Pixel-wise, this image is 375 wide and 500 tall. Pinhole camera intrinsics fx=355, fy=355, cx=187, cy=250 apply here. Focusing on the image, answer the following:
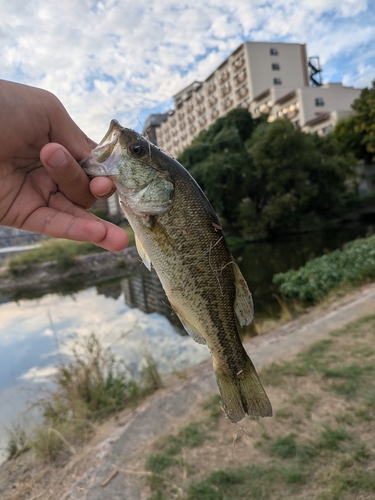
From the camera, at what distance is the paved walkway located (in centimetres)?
358

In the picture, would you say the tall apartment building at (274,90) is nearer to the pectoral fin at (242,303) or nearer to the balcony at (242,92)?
the balcony at (242,92)

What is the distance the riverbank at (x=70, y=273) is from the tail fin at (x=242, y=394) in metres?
19.1

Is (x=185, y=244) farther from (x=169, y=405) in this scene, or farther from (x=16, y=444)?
(x=16, y=444)

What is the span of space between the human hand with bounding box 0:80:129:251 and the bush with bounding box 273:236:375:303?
31.3 ft

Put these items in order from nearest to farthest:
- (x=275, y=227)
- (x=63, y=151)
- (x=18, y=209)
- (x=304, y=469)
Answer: (x=63, y=151)
(x=18, y=209)
(x=304, y=469)
(x=275, y=227)

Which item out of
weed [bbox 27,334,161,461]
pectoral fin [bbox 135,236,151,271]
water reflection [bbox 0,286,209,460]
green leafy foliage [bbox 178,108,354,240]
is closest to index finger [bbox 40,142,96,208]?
pectoral fin [bbox 135,236,151,271]

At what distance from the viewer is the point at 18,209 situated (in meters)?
2.04

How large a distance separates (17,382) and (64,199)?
6992 millimetres

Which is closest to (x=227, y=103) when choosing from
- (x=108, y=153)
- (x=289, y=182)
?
(x=289, y=182)

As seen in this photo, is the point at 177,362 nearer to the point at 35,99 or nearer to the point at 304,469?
the point at 304,469

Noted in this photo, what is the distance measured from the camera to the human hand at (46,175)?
1.81 m

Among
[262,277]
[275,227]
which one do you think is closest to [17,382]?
[262,277]

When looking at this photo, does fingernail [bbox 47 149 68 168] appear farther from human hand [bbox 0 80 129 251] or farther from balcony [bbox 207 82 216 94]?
balcony [bbox 207 82 216 94]

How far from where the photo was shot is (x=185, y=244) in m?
1.77
